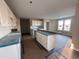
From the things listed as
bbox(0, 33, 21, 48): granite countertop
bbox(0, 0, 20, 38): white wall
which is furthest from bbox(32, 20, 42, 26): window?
bbox(0, 33, 21, 48): granite countertop

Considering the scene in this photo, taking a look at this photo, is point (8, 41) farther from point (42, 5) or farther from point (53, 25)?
point (53, 25)

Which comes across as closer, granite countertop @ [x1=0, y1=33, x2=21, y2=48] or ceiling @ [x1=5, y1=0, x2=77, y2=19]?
granite countertop @ [x1=0, y1=33, x2=21, y2=48]

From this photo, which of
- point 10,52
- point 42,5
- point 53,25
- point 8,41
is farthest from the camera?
point 53,25

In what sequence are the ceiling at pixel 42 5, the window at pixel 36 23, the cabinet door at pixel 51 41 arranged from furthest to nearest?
the window at pixel 36 23, the cabinet door at pixel 51 41, the ceiling at pixel 42 5

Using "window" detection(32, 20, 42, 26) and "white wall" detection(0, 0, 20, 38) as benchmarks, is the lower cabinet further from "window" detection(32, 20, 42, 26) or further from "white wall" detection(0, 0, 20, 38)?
"window" detection(32, 20, 42, 26)

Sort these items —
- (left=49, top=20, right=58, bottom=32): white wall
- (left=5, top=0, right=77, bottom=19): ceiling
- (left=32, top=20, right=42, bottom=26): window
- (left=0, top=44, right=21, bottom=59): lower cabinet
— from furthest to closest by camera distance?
(left=49, top=20, right=58, bottom=32): white wall < (left=32, top=20, right=42, bottom=26): window < (left=5, top=0, right=77, bottom=19): ceiling < (left=0, top=44, right=21, bottom=59): lower cabinet

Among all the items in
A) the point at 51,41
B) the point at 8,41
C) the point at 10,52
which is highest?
the point at 8,41

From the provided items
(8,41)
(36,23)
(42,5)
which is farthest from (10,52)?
(36,23)

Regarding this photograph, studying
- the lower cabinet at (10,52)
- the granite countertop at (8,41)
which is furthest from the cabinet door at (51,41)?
the lower cabinet at (10,52)

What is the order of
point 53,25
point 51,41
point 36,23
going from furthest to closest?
point 53,25 → point 36,23 → point 51,41

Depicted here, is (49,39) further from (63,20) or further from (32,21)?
(32,21)

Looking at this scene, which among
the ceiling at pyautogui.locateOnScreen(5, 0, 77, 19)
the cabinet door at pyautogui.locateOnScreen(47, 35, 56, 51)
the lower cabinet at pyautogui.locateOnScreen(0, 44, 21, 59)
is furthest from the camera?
the cabinet door at pyautogui.locateOnScreen(47, 35, 56, 51)

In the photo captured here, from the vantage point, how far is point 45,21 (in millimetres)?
9359

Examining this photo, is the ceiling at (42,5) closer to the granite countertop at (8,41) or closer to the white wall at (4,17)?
the white wall at (4,17)
